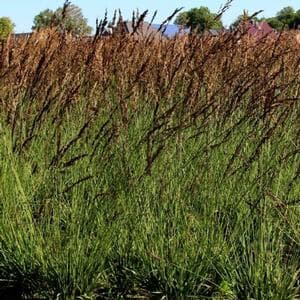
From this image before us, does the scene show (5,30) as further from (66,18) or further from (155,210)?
(155,210)

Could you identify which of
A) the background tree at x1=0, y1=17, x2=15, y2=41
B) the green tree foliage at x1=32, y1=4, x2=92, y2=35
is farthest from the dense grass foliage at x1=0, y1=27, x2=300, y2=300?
the background tree at x1=0, y1=17, x2=15, y2=41

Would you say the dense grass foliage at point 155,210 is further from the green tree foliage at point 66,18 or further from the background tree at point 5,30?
the background tree at point 5,30

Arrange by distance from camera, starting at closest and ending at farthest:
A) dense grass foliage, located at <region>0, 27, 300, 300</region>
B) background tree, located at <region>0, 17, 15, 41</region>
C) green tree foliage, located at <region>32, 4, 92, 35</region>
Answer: dense grass foliage, located at <region>0, 27, 300, 300</region>, green tree foliage, located at <region>32, 4, 92, 35</region>, background tree, located at <region>0, 17, 15, 41</region>

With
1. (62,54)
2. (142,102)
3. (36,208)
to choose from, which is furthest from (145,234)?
(62,54)

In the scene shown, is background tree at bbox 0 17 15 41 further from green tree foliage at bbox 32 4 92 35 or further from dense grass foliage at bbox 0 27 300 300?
dense grass foliage at bbox 0 27 300 300

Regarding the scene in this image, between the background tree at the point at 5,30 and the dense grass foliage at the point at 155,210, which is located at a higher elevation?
the background tree at the point at 5,30

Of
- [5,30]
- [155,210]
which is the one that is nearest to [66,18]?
[155,210]

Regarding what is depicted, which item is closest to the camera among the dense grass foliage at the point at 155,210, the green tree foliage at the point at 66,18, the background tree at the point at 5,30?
the dense grass foliage at the point at 155,210

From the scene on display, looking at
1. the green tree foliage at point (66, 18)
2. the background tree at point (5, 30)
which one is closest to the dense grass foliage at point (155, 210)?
the green tree foliage at point (66, 18)

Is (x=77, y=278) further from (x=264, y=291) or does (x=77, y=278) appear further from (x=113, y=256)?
(x=264, y=291)

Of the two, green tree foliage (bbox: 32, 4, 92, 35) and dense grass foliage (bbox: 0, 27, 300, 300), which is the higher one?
green tree foliage (bbox: 32, 4, 92, 35)

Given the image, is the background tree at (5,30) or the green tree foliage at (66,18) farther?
the background tree at (5,30)

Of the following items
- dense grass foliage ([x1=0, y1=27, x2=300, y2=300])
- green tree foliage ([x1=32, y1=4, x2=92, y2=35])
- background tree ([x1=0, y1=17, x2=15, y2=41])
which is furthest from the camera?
background tree ([x1=0, y1=17, x2=15, y2=41])

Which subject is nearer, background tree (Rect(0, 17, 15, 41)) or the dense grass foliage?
the dense grass foliage
